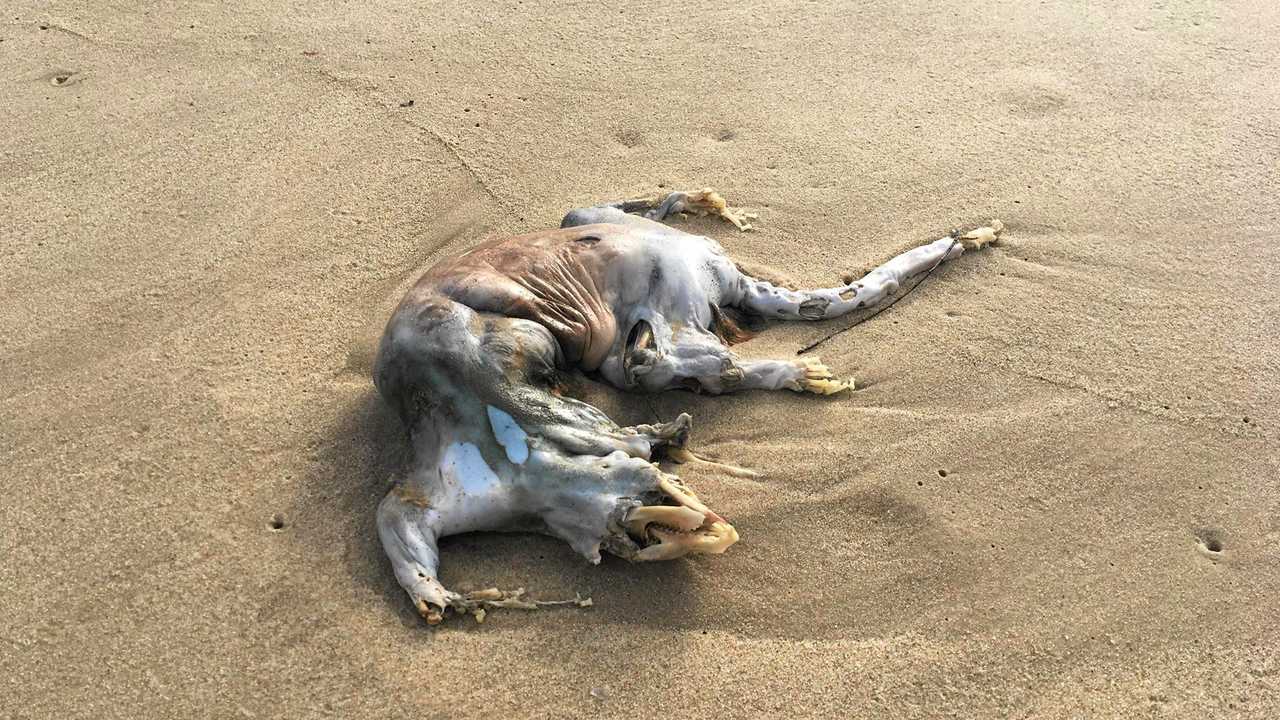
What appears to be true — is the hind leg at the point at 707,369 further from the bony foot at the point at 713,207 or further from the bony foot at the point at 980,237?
the bony foot at the point at 980,237

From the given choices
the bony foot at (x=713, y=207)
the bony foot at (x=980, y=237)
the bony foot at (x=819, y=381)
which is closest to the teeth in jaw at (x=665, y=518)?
the bony foot at (x=819, y=381)

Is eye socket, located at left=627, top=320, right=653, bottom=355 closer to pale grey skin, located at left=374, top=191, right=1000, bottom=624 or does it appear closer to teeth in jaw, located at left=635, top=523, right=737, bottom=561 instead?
pale grey skin, located at left=374, top=191, right=1000, bottom=624

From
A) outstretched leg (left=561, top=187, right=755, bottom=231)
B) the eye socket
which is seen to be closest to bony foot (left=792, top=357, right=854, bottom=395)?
the eye socket

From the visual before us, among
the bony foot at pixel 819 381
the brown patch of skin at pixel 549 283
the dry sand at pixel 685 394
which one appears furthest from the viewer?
the bony foot at pixel 819 381

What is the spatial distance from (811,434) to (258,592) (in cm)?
197

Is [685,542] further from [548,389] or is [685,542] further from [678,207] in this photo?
[678,207]

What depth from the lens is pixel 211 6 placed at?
231 inches

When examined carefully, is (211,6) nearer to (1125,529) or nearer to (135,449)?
(135,449)

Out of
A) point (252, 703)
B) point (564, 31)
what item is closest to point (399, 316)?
point (252, 703)

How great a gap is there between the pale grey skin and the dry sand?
130 millimetres

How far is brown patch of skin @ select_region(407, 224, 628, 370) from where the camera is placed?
11.0ft

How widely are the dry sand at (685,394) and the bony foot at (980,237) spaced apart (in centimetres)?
13

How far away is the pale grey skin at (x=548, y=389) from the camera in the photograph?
300cm

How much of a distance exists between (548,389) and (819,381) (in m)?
1.09
